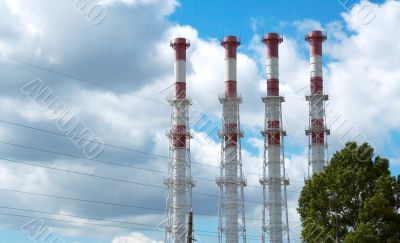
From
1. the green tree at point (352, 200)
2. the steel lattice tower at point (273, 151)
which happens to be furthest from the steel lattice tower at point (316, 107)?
the green tree at point (352, 200)

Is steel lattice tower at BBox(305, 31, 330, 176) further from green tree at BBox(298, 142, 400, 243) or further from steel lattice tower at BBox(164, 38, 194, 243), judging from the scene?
green tree at BBox(298, 142, 400, 243)

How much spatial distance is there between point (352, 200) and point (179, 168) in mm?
31429

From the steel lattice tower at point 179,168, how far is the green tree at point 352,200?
27842 millimetres

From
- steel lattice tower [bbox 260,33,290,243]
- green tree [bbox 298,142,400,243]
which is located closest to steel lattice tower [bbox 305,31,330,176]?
steel lattice tower [bbox 260,33,290,243]

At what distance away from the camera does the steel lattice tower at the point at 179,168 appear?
248 feet

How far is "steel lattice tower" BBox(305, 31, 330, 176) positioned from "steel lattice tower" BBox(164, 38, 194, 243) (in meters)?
14.2

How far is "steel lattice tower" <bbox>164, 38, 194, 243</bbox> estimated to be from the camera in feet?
248

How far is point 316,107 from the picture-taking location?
83188mm

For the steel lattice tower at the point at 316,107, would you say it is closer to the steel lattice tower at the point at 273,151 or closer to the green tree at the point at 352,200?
the steel lattice tower at the point at 273,151

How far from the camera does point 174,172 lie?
76812mm

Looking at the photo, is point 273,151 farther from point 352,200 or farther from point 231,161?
point 352,200

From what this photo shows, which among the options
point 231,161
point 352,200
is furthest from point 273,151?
point 352,200

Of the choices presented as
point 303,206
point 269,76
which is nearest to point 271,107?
point 269,76

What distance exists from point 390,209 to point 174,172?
34.0 metres
